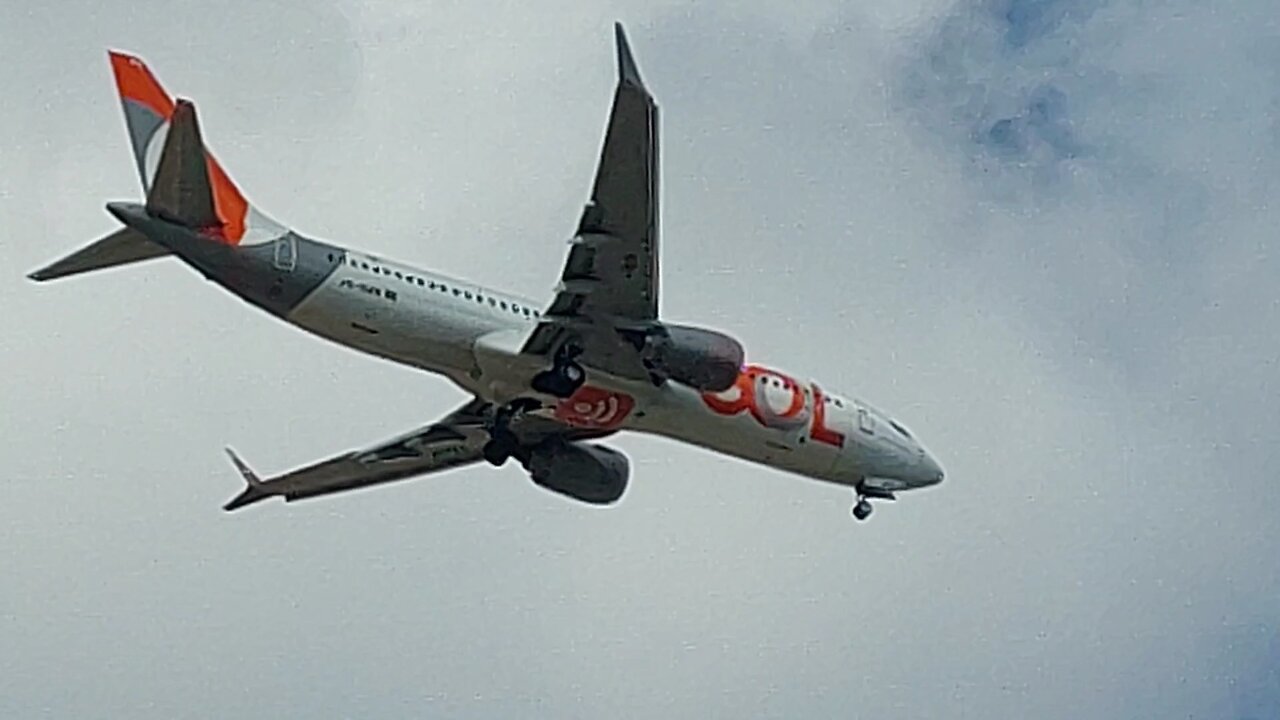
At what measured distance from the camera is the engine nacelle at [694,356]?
48.0 metres

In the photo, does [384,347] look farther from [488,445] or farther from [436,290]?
[488,445]

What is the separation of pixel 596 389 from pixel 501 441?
216 inches

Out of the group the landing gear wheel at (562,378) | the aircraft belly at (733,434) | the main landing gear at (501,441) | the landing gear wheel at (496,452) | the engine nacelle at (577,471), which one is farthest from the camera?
A: the engine nacelle at (577,471)

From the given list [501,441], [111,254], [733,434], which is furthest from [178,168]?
[733,434]

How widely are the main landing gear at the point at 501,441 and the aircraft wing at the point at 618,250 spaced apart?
14.4 ft

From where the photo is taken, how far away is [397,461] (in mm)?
56781

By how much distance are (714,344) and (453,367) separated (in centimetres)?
563

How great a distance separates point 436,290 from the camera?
→ 48.0 meters

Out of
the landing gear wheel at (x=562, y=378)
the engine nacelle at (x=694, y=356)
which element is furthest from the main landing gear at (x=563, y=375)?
the engine nacelle at (x=694, y=356)

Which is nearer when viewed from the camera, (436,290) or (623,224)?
(623,224)

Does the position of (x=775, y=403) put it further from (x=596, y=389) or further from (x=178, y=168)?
(x=178, y=168)

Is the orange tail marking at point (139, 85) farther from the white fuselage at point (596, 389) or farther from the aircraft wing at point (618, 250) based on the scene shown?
the aircraft wing at point (618, 250)

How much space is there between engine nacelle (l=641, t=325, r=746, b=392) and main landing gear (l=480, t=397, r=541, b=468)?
16.4 feet

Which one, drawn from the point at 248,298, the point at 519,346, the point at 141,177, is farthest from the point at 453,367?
the point at 141,177
